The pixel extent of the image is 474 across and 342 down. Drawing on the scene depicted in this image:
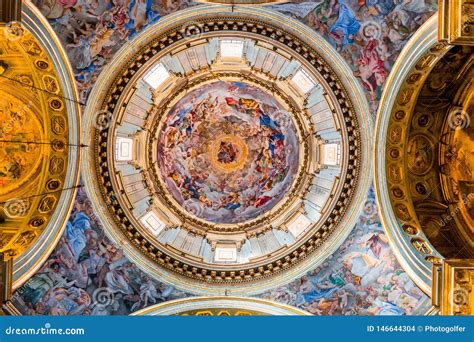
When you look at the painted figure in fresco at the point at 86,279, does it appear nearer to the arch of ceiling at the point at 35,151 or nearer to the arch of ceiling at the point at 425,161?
the arch of ceiling at the point at 35,151

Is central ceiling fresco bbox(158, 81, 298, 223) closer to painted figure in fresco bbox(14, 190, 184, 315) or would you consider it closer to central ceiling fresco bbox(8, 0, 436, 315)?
central ceiling fresco bbox(8, 0, 436, 315)

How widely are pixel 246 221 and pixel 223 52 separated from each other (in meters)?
7.07

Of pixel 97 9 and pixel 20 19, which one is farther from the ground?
pixel 97 9

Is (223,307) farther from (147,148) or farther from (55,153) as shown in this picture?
(55,153)

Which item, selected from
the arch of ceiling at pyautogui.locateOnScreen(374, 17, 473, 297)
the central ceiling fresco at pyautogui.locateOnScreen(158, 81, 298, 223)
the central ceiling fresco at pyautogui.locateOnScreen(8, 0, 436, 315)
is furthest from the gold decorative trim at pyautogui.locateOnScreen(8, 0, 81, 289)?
the arch of ceiling at pyautogui.locateOnScreen(374, 17, 473, 297)

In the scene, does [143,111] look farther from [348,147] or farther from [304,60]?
[348,147]

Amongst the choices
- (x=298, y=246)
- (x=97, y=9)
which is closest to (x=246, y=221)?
(x=298, y=246)

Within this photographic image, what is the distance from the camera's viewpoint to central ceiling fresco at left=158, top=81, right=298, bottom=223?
20.5 m

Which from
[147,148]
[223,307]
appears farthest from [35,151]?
[223,307]

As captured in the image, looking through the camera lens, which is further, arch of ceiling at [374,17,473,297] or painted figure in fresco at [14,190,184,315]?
painted figure in fresco at [14,190,184,315]

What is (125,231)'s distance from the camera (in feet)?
58.0

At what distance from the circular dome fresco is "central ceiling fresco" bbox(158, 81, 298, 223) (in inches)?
2.1

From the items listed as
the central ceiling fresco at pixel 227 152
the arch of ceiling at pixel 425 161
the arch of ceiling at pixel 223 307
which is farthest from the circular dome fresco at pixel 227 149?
the arch of ceiling at pixel 425 161

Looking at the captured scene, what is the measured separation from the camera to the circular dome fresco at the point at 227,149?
54.4 feet
